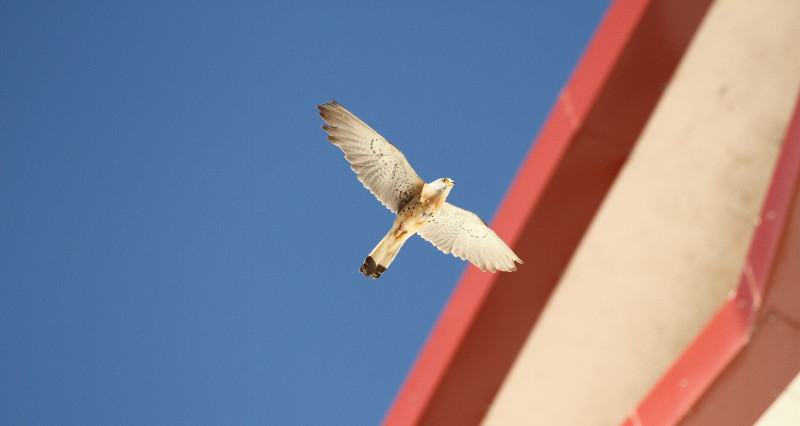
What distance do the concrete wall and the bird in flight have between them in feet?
3.41

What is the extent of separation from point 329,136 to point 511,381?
161 centimetres

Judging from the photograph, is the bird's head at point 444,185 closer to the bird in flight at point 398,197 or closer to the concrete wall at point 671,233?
the bird in flight at point 398,197

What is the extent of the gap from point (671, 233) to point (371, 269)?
158 cm

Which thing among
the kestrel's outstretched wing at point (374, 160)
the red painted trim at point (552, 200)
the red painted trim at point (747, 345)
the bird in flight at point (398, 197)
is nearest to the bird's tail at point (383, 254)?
the bird in flight at point (398, 197)

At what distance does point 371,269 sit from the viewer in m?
3.75

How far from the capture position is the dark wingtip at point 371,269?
3713mm

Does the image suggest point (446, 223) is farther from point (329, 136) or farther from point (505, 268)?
point (505, 268)

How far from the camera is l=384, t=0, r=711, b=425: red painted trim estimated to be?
243 cm

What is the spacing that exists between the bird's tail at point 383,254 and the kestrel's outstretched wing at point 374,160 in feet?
0.66

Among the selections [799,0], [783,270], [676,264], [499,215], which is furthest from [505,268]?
[799,0]

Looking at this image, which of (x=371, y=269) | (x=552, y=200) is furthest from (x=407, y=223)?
(x=552, y=200)

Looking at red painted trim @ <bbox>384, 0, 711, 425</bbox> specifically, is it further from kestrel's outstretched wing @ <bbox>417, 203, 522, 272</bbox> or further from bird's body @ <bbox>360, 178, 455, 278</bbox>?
bird's body @ <bbox>360, 178, 455, 278</bbox>

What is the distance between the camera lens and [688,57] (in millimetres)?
2533

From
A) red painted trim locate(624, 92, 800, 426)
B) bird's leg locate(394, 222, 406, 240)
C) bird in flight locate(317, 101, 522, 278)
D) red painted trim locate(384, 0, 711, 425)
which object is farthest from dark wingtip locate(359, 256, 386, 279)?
red painted trim locate(624, 92, 800, 426)
